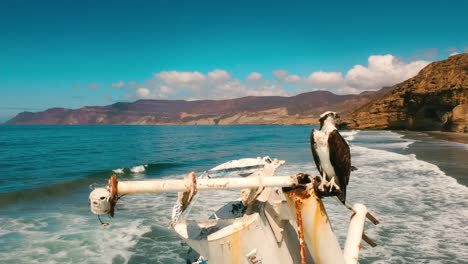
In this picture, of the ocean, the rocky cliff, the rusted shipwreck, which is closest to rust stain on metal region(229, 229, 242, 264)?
the rusted shipwreck

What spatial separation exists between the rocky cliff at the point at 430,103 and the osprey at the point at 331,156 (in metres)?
65.9

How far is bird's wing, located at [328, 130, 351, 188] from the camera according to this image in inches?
151

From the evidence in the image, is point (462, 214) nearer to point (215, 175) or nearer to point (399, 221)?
point (399, 221)

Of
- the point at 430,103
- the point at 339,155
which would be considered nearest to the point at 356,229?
the point at 339,155

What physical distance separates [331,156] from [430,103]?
76251 millimetres

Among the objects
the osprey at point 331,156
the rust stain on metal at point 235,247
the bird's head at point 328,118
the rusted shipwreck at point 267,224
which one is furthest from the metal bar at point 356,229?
the rust stain on metal at point 235,247

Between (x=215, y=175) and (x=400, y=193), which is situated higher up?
(x=215, y=175)

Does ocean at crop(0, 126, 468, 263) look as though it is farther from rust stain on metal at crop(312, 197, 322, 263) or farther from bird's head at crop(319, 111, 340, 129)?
bird's head at crop(319, 111, 340, 129)

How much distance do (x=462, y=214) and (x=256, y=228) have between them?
1050cm

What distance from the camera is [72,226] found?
11.8m

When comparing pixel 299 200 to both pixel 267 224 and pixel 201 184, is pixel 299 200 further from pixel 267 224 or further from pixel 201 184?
pixel 201 184

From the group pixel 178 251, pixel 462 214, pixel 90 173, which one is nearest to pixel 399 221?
pixel 462 214

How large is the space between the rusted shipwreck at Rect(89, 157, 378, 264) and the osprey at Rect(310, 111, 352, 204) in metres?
0.14

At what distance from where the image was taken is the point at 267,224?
443 cm
